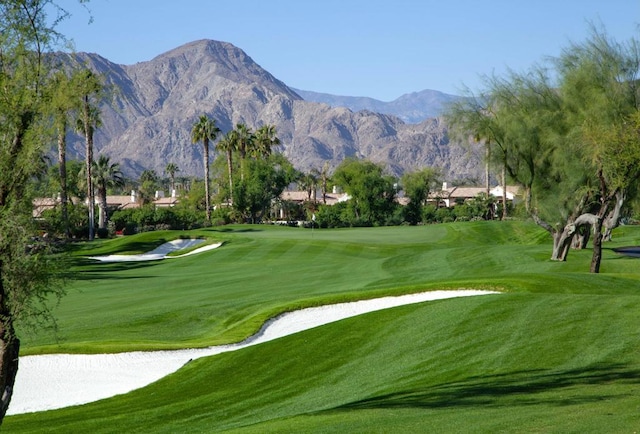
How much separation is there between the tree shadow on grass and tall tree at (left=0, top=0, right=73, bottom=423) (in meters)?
5.89

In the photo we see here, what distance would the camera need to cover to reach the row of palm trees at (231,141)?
110125 mm

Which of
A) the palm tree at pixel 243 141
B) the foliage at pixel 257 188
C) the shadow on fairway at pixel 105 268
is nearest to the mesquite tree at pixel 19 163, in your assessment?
the shadow on fairway at pixel 105 268

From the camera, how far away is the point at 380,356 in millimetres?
19844

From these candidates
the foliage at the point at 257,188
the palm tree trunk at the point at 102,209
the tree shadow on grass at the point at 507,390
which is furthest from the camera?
the foliage at the point at 257,188

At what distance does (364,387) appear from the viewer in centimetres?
1748

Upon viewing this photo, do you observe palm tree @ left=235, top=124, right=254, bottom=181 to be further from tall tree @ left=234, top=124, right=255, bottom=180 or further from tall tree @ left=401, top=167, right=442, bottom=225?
tall tree @ left=401, top=167, right=442, bottom=225

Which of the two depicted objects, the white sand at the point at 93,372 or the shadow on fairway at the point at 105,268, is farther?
the shadow on fairway at the point at 105,268

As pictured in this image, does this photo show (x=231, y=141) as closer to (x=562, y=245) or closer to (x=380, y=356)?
(x=562, y=245)

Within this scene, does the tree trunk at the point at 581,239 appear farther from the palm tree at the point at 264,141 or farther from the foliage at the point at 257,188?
the palm tree at the point at 264,141

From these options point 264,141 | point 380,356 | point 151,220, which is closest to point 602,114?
point 380,356

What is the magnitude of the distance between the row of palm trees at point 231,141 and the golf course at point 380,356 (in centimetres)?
7291

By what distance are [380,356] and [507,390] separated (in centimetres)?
513

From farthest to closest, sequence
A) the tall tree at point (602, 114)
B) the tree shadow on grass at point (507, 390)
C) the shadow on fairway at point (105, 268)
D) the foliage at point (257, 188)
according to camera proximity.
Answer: the foliage at point (257, 188) < the shadow on fairway at point (105, 268) < the tall tree at point (602, 114) < the tree shadow on grass at point (507, 390)

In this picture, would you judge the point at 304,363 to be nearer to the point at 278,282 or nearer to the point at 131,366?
the point at 131,366
